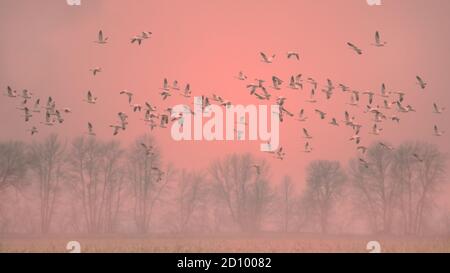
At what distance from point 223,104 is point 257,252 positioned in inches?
227

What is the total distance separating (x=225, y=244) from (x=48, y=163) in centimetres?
704

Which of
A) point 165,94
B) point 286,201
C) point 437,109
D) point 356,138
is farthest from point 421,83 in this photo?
point 165,94

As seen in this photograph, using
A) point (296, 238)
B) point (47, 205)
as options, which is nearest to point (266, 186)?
point (296, 238)

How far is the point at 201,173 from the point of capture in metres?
34.8

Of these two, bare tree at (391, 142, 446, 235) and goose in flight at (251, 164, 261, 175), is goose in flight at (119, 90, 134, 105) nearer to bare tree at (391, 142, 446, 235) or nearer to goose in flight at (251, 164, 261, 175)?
goose in flight at (251, 164, 261, 175)

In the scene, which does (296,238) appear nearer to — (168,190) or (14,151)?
(168,190)

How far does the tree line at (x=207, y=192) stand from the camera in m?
33.7

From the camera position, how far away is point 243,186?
34938 millimetres

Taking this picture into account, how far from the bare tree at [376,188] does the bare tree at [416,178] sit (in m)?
0.31

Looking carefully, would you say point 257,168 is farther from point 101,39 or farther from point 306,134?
point 101,39

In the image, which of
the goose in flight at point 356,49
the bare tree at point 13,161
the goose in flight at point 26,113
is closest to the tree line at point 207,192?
the bare tree at point 13,161

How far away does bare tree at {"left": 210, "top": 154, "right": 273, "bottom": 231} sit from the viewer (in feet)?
113

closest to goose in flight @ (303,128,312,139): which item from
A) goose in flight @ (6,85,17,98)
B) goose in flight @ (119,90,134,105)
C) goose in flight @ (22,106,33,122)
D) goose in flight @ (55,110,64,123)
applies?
goose in flight @ (119,90,134,105)

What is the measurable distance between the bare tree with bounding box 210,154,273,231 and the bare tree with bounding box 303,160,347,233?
144cm
